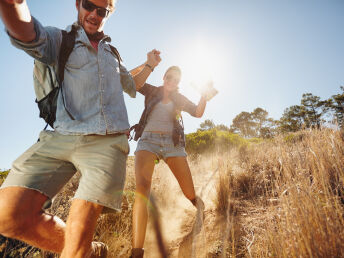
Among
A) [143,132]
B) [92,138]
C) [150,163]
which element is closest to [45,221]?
[92,138]

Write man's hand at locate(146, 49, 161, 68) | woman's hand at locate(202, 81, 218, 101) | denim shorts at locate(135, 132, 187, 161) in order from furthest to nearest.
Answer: woman's hand at locate(202, 81, 218, 101) → denim shorts at locate(135, 132, 187, 161) → man's hand at locate(146, 49, 161, 68)

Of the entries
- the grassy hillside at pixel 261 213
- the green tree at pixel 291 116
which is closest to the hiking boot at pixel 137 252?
the grassy hillside at pixel 261 213

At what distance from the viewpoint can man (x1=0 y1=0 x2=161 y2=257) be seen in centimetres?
123

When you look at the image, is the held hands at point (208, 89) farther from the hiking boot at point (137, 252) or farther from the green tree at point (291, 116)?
the green tree at point (291, 116)

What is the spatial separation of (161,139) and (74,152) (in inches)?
57.9

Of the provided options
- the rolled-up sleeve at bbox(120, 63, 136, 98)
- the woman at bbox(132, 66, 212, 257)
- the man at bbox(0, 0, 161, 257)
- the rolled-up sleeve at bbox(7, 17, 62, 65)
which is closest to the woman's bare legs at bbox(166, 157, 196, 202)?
the woman at bbox(132, 66, 212, 257)

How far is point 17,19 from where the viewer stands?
1.01 metres

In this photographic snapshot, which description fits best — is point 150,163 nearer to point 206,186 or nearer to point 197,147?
point 206,186

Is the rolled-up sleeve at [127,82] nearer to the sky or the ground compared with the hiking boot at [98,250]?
nearer to the sky

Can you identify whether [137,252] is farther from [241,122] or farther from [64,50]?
[241,122]

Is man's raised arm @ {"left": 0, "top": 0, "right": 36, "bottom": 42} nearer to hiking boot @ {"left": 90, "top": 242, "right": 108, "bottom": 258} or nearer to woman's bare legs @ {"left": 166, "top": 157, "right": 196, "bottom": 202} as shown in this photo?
hiking boot @ {"left": 90, "top": 242, "right": 108, "bottom": 258}

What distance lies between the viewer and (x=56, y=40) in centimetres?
143

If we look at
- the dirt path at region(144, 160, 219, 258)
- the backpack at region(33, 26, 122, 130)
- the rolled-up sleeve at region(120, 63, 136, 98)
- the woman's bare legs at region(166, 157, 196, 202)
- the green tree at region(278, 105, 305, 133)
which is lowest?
the dirt path at region(144, 160, 219, 258)

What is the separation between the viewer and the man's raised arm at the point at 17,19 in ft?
3.16
